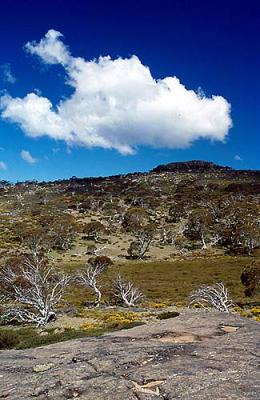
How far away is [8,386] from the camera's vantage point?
1066cm

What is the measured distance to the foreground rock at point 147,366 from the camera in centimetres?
914

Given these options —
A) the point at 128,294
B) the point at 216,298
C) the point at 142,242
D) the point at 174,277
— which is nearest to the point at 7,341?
the point at 216,298

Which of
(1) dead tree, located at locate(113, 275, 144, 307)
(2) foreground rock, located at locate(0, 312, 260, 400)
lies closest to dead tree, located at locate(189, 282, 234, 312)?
(1) dead tree, located at locate(113, 275, 144, 307)

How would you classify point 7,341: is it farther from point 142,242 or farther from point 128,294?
point 142,242

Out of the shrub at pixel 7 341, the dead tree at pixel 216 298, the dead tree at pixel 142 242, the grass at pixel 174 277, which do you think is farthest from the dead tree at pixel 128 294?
the dead tree at pixel 142 242

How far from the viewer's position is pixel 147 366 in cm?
1070

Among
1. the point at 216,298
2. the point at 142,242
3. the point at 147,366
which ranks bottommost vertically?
the point at 216,298

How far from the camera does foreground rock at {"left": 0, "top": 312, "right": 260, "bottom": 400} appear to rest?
914 cm

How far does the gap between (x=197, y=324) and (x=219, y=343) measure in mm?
2510

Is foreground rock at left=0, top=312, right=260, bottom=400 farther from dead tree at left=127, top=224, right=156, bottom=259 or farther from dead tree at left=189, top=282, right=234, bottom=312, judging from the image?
dead tree at left=127, top=224, right=156, bottom=259

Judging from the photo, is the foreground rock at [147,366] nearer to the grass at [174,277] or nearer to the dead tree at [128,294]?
the dead tree at [128,294]

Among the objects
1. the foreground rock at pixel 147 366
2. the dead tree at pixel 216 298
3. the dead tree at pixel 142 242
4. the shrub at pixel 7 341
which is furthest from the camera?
the dead tree at pixel 142 242

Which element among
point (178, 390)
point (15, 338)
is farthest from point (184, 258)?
point (178, 390)

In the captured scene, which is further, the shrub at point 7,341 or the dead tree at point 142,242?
the dead tree at point 142,242
